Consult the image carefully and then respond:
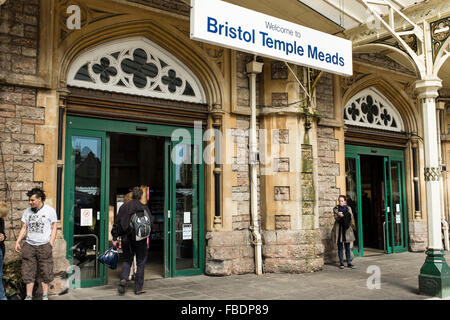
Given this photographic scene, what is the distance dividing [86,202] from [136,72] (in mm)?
2431

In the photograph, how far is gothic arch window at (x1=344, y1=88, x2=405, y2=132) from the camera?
11148 millimetres

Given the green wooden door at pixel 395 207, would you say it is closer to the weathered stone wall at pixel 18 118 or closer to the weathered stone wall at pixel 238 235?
the weathered stone wall at pixel 238 235

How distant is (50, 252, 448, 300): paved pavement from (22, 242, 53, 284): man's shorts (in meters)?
0.65

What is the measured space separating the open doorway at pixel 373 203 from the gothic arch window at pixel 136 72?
6417mm

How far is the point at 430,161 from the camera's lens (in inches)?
268

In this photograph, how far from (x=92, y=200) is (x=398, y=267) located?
20.6 ft

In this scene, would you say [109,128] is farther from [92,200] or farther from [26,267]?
[26,267]

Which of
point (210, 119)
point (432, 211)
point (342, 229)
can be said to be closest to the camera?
point (432, 211)

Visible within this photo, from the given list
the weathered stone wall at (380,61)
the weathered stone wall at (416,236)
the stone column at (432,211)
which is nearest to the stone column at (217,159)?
the stone column at (432,211)

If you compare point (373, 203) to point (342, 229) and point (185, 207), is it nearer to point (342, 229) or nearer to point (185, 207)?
point (342, 229)

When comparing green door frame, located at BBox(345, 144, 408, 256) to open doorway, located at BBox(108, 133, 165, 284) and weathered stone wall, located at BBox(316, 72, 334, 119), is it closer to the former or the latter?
A: weathered stone wall, located at BBox(316, 72, 334, 119)

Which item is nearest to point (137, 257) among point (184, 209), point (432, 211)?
point (184, 209)

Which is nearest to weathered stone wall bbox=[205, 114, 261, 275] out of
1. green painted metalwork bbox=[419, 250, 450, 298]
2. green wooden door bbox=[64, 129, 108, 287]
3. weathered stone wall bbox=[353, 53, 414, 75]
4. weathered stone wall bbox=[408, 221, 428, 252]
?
green wooden door bbox=[64, 129, 108, 287]

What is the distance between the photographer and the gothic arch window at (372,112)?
11.1m
